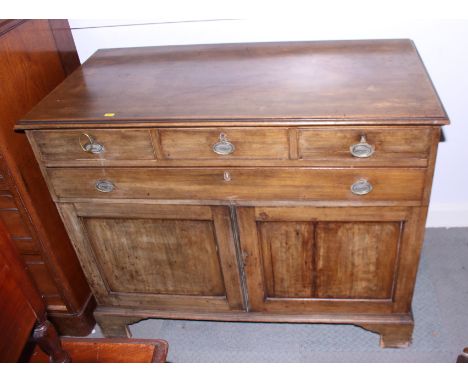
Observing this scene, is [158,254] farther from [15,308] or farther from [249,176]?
[15,308]

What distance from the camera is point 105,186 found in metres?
1.67

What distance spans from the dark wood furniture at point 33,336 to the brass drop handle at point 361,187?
73cm

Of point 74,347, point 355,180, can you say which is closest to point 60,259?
point 74,347

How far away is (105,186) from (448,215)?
170 cm

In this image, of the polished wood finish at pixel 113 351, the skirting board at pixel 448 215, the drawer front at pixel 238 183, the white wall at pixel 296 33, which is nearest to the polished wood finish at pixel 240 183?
the drawer front at pixel 238 183

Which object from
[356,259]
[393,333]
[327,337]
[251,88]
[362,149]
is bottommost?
[327,337]

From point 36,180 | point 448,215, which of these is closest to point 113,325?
point 36,180

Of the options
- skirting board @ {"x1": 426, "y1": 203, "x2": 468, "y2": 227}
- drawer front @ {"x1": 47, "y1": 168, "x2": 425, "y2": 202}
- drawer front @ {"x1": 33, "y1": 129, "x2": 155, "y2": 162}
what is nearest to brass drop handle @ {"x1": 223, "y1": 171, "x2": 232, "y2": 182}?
drawer front @ {"x1": 47, "y1": 168, "x2": 425, "y2": 202}

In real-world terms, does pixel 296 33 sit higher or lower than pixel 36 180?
higher

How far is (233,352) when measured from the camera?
2049mm

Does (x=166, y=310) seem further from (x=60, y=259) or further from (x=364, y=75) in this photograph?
(x=364, y=75)

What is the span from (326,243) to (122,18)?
1.21 m

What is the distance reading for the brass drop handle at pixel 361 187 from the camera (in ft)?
5.03

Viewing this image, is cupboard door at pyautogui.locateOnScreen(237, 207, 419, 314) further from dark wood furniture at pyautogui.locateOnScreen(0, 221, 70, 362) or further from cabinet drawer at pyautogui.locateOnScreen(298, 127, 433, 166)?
dark wood furniture at pyautogui.locateOnScreen(0, 221, 70, 362)
